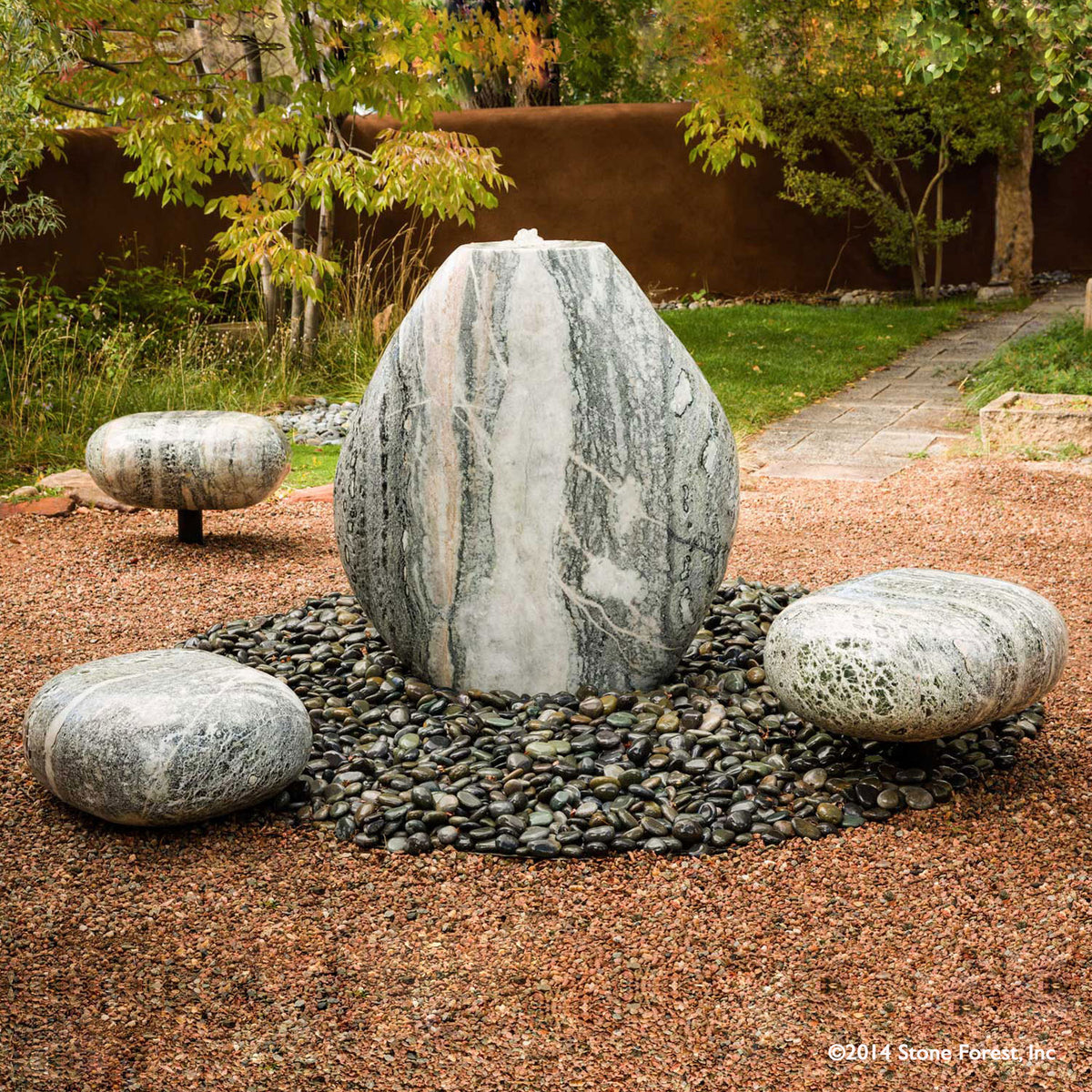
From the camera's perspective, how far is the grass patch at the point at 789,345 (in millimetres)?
8812

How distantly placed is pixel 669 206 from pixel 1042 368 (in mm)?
5343

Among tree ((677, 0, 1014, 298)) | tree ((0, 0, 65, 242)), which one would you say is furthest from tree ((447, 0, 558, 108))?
tree ((0, 0, 65, 242))

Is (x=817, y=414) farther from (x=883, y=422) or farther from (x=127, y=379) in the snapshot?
(x=127, y=379)

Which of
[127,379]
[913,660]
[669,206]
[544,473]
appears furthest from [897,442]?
[669,206]

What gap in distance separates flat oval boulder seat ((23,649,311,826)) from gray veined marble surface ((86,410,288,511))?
7.35 feet

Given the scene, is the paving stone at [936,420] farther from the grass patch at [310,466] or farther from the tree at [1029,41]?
the grass patch at [310,466]

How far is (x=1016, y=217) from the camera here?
12.5m

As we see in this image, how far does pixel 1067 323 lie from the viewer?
9680mm

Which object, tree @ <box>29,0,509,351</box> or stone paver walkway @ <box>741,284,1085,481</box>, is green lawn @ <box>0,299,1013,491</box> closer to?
stone paver walkway @ <box>741,284,1085,481</box>

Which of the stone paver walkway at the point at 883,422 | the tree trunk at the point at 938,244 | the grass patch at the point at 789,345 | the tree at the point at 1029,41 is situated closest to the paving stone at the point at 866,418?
the stone paver walkway at the point at 883,422

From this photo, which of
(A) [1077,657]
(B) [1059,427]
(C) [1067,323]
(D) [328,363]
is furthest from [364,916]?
(C) [1067,323]

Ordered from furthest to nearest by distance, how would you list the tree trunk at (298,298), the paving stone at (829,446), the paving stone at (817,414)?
the tree trunk at (298,298)
the paving stone at (817,414)
the paving stone at (829,446)

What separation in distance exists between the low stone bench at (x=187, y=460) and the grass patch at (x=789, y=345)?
348cm

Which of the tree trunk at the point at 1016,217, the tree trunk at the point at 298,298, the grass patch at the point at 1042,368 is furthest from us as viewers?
the tree trunk at the point at 1016,217
